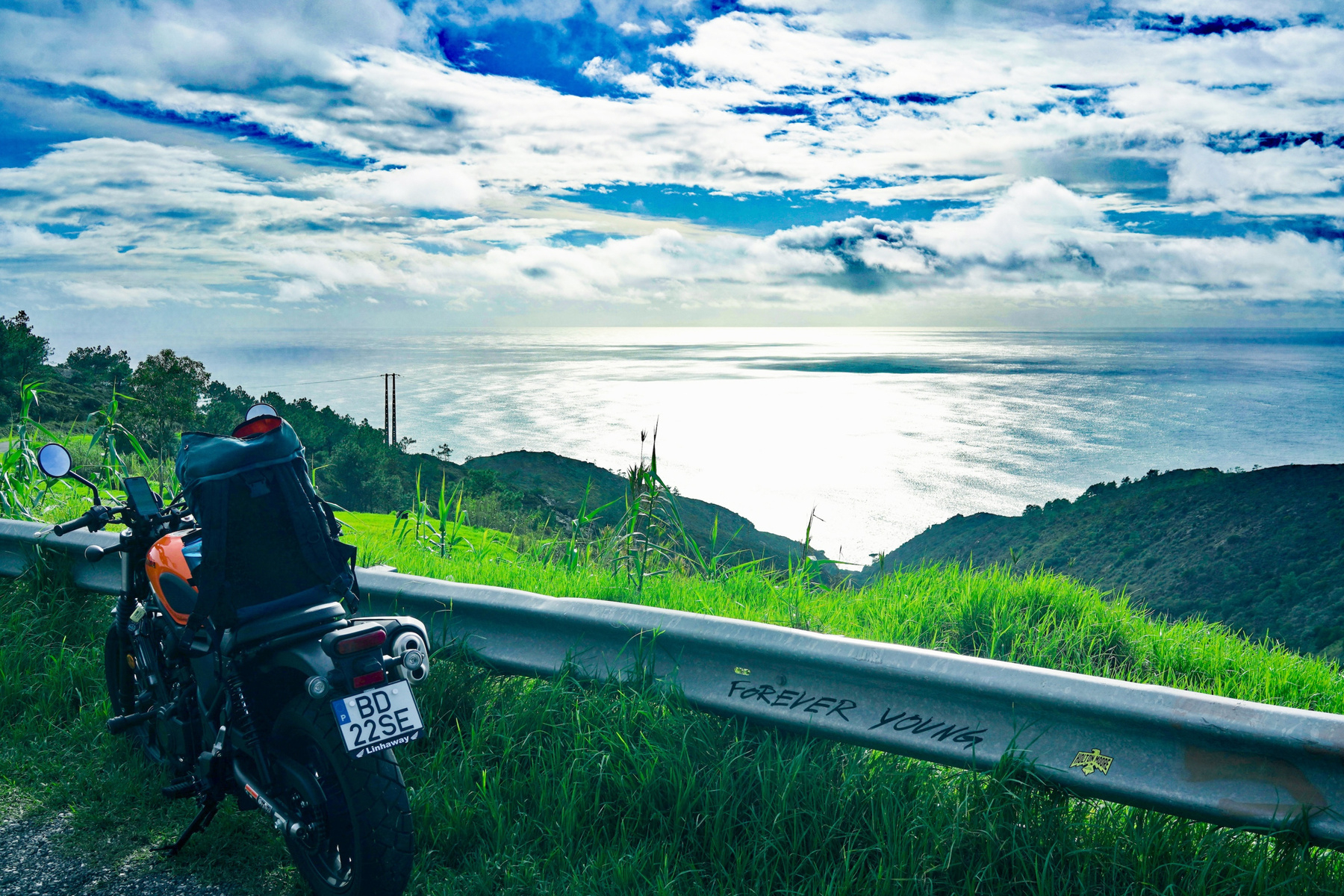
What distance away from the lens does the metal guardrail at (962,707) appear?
2139 mm

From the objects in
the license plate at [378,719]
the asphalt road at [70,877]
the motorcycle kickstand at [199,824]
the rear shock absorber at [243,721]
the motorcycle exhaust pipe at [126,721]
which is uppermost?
the license plate at [378,719]

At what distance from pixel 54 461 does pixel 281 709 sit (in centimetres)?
139

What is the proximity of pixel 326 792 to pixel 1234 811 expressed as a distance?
256 cm

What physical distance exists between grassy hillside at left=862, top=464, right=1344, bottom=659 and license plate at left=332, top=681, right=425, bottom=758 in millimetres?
16676

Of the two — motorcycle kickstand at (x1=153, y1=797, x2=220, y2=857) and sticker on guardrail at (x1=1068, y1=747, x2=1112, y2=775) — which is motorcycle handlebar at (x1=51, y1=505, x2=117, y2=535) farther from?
sticker on guardrail at (x1=1068, y1=747, x2=1112, y2=775)

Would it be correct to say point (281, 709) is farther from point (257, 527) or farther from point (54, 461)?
point (54, 461)

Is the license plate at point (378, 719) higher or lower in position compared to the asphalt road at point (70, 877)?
higher

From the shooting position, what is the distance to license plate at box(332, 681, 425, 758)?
2352 mm

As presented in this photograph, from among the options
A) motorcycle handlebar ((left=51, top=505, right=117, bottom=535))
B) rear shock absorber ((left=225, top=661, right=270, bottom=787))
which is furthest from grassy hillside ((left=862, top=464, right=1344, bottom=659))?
motorcycle handlebar ((left=51, top=505, right=117, bottom=535))

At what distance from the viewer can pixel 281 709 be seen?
2.80m

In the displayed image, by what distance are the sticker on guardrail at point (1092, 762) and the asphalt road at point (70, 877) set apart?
8.42 ft

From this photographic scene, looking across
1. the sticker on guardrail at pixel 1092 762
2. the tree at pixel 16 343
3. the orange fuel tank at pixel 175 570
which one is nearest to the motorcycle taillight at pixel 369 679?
the orange fuel tank at pixel 175 570

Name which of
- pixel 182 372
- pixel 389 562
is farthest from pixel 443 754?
pixel 182 372

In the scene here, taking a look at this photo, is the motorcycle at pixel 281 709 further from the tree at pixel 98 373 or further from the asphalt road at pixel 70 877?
the tree at pixel 98 373
